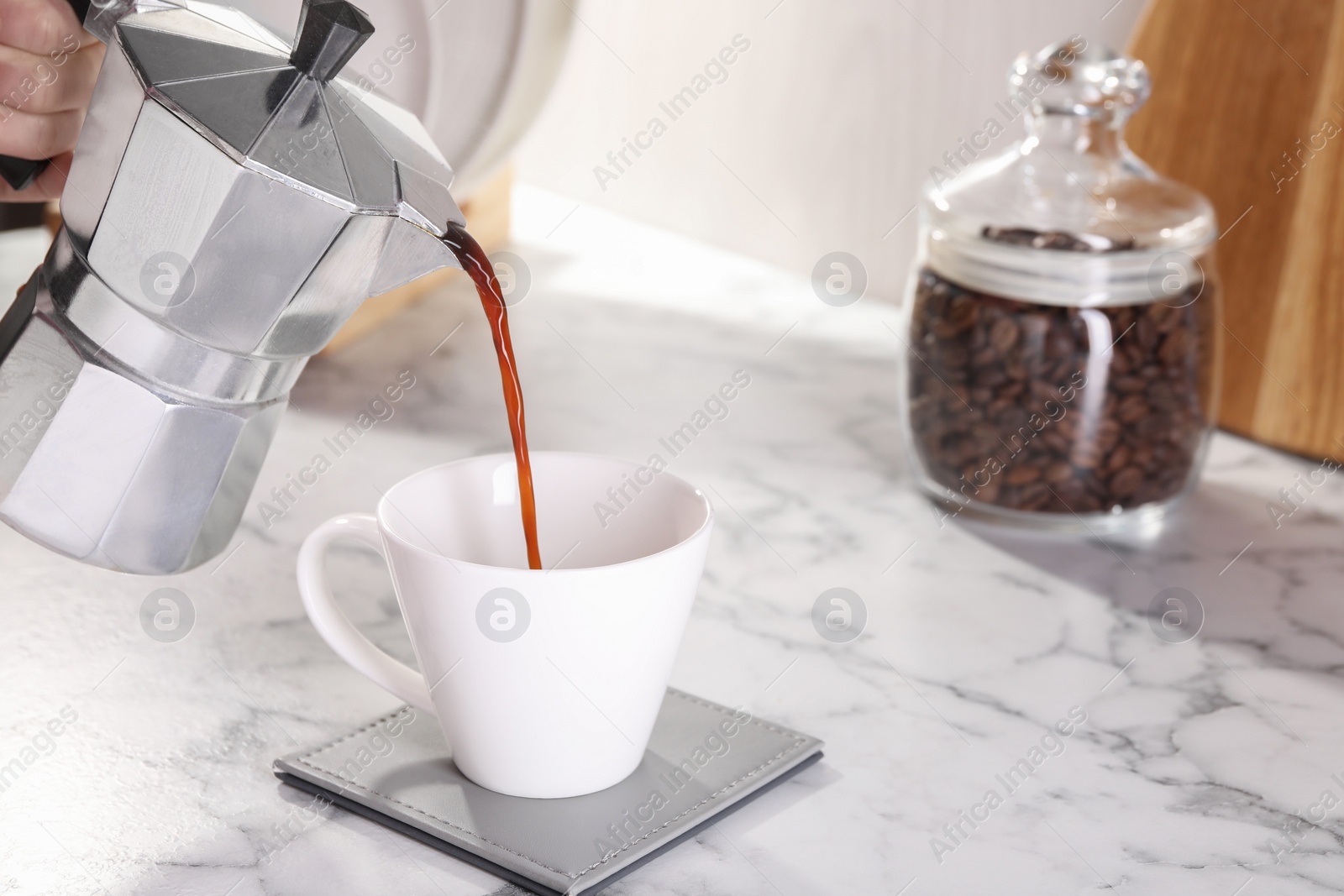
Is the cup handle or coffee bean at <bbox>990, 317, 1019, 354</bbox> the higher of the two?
coffee bean at <bbox>990, 317, 1019, 354</bbox>

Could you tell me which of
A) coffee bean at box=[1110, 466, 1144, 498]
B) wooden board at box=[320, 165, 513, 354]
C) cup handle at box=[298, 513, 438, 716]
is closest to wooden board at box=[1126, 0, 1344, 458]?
coffee bean at box=[1110, 466, 1144, 498]

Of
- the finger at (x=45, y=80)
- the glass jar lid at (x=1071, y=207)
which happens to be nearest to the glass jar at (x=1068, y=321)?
the glass jar lid at (x=1071, y=207)

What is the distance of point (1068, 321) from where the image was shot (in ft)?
1.89

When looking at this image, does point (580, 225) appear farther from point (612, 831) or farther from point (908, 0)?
point (612, 831)

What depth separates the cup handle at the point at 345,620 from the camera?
400mm

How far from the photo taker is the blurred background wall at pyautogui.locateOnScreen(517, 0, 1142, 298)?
838mm

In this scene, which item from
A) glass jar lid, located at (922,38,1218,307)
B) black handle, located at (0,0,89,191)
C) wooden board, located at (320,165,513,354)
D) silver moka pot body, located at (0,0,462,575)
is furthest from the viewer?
wooden board, located at (320,165,513,354)

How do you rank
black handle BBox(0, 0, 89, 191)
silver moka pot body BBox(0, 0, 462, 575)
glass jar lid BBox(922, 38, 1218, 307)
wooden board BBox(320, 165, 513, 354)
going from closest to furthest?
silver moka pot body BBox(0, 0, 462, 575) < black handle BBox(0, 0, 89, 191) < glass jar lid BBox(922, 38, 1218, 307) < wooden board BBox(320, 165, 513, 354)

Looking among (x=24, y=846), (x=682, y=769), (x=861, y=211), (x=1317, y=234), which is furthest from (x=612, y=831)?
(x=861, y=211)

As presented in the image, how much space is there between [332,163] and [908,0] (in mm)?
597

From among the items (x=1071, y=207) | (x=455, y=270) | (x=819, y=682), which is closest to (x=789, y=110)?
(x=455, y=270)

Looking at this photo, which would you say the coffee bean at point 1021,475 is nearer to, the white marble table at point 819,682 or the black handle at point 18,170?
the white marble table at point 819,682

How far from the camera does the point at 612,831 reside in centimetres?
37

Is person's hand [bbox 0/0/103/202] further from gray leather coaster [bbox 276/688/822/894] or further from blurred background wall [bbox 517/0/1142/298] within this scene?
blurred background wall [bbox 517/0/1142/298]
